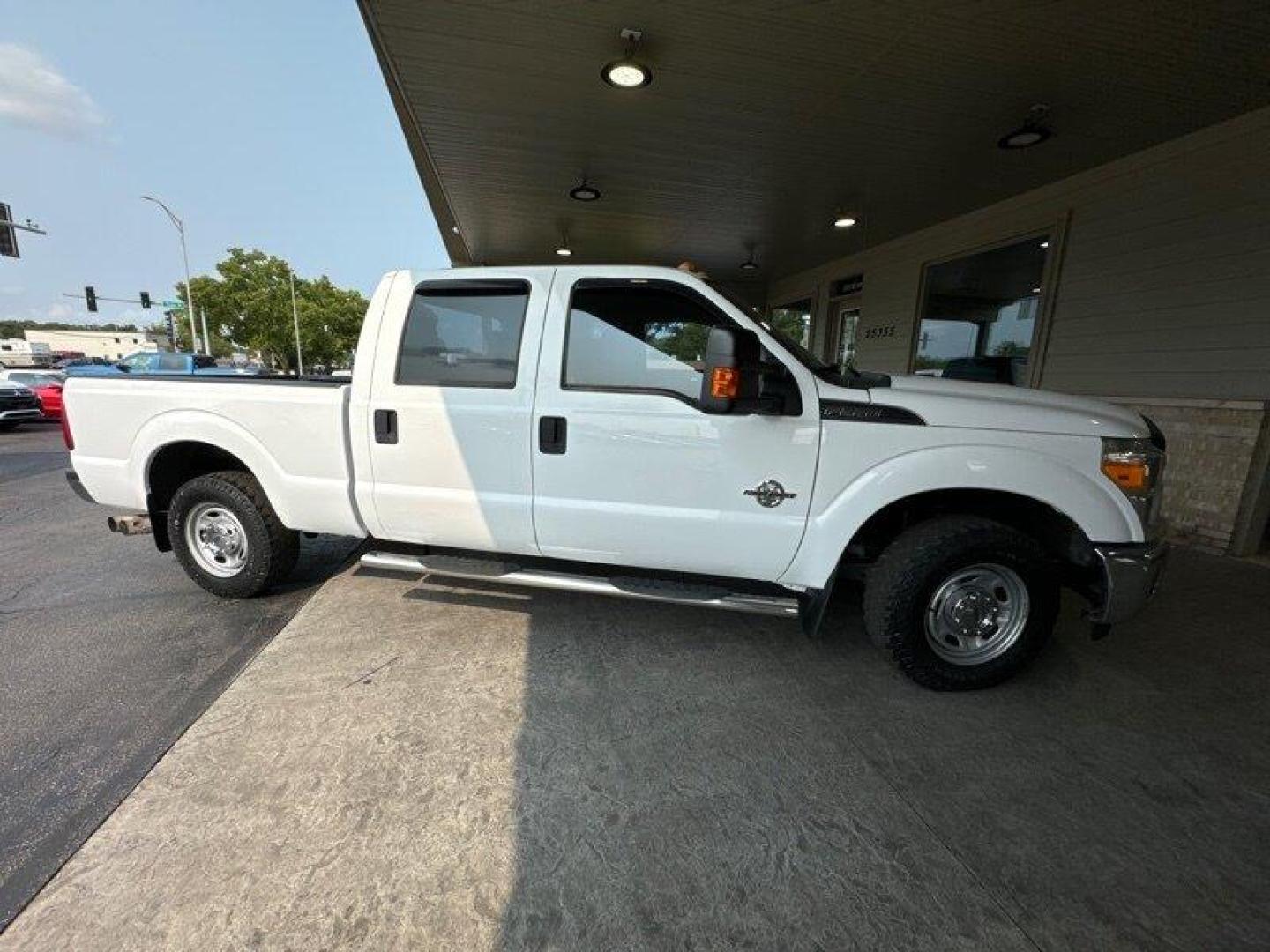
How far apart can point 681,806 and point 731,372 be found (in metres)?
1.72

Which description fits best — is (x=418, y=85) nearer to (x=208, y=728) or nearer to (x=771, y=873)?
(x=208, y=728)

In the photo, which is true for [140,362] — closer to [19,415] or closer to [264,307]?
[19,415]

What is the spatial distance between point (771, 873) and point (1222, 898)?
140 cm

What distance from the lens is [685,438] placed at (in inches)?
106

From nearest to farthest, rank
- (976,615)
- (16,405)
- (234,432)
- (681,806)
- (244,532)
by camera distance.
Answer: (681,806) < (976,615) < (234,432) < (244,532) < (16,405)

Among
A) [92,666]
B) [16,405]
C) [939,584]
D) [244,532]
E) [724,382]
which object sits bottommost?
[92,666]

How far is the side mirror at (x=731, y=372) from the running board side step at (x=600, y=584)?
0.96 metres

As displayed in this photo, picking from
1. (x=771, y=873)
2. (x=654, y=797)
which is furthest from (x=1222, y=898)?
(x=654, y=797)

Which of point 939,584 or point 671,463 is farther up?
point 671,463

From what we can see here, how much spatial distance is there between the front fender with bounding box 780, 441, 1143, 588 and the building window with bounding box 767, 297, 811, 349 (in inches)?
378

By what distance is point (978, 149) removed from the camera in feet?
18.3

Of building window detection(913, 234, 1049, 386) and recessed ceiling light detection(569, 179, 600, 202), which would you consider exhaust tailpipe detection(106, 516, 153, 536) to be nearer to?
recessed ceiling light detection(569, 179, 600, 202)

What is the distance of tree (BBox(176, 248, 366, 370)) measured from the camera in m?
33.5

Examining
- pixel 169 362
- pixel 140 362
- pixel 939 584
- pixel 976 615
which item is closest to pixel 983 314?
pixel 976 615
